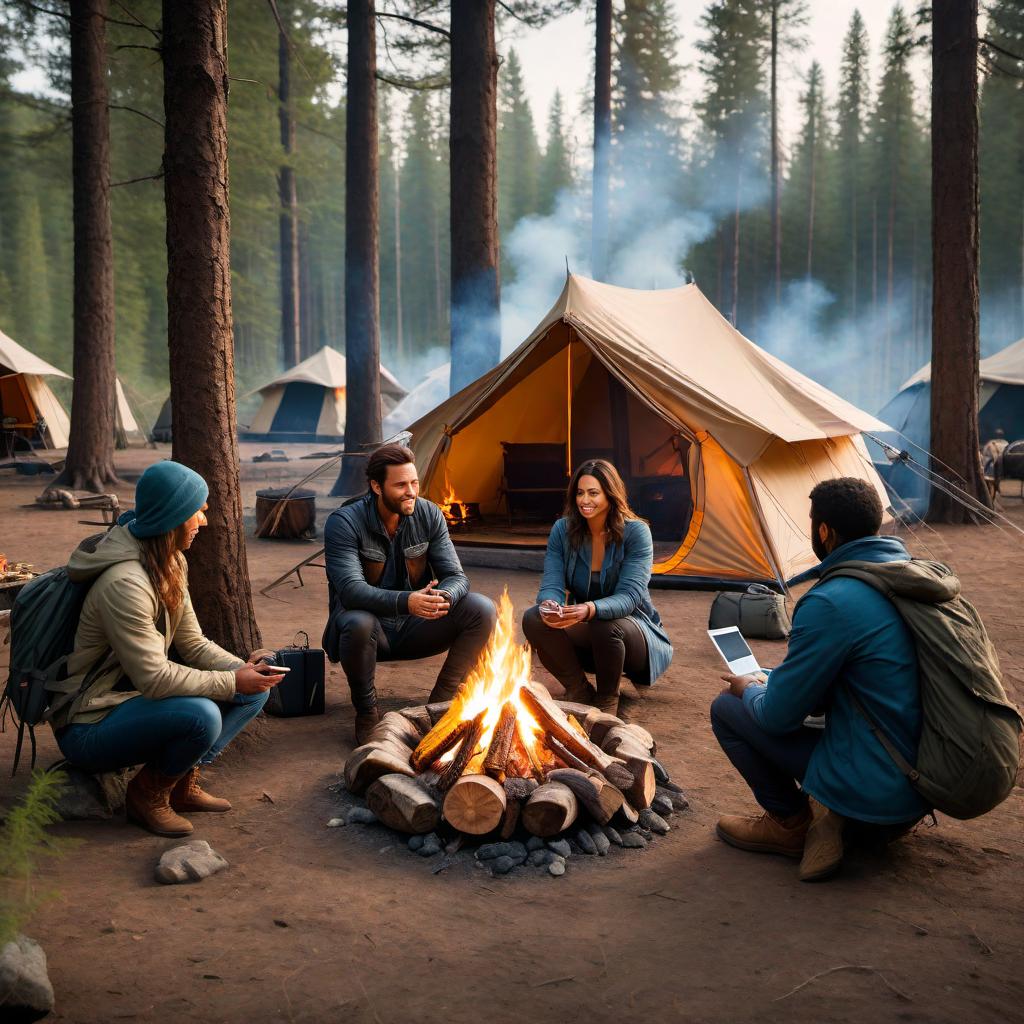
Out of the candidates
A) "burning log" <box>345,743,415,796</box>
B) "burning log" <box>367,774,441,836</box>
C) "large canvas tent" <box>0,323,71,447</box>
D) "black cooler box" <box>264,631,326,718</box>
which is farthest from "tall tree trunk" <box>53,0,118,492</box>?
"burning log" <box>367,774,441,836</box>

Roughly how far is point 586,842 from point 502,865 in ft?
1.05

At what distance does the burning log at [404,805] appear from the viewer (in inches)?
127

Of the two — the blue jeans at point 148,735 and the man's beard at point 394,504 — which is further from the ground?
the man's beard at point 394,504

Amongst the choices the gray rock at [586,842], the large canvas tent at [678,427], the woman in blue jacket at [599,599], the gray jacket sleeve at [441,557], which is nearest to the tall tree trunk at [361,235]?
the large canvas tent at [678,427]

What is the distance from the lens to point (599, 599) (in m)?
4.57

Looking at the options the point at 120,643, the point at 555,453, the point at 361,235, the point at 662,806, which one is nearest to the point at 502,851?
the point at 662,806

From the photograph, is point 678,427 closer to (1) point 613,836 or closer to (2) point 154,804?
(1) point 613,836

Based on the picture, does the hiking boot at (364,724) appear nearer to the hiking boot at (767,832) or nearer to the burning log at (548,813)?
the burning log at (548,813)

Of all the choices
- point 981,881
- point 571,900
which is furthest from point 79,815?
point 981,881

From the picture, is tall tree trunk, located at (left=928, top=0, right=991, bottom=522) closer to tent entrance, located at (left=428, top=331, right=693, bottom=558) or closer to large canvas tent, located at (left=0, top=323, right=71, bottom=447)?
tent entrance, located at (left=428, top=331, right=693, bottom=558)

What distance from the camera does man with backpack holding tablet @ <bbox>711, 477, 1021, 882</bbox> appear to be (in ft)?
8.53

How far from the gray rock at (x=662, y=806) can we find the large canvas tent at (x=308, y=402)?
1913cm

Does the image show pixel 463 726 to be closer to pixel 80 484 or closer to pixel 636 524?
pixel 636 524

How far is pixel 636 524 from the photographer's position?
15.2 ft
